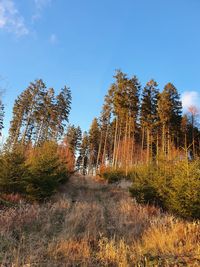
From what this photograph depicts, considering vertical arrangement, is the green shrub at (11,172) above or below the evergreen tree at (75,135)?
below

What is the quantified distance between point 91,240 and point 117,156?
90.9ft

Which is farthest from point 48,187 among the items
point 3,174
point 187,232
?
point 187,232

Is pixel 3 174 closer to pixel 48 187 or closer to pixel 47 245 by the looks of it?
pixel 48 187

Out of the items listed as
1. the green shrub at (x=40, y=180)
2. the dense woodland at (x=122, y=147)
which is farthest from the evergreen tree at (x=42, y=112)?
the green shrub at (x=40, y=180)

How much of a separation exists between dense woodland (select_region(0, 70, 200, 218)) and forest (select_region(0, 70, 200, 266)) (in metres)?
0.04

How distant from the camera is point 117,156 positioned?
3406 centimetres

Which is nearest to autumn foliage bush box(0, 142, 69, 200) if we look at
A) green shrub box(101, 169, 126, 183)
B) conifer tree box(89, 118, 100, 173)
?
green shrub box(101, 169, 126, 183)

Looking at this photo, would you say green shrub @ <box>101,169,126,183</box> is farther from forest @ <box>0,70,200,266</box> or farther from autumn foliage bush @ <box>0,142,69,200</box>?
autumn foliage bush @ <box>0,142,69,200</box>

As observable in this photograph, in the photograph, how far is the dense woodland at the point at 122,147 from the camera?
11.2 m

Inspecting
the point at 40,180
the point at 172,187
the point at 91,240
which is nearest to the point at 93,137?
the point at 40,180

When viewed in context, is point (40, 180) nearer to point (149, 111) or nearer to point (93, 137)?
point (149, 111)

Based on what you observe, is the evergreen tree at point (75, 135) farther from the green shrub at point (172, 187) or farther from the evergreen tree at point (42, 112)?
the green shrub at point (172, 187)

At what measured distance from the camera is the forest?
376 inches

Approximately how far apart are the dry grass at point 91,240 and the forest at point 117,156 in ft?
0.30
